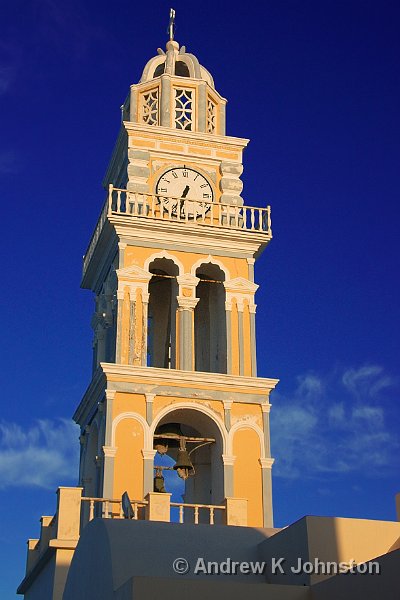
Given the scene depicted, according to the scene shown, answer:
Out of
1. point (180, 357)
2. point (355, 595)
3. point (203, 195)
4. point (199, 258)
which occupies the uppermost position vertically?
point (203, 195)

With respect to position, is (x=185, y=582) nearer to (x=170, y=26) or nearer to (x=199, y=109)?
(x=199, y=109)

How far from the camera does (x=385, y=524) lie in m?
15.4

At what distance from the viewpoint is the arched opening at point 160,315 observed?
27.6 meters

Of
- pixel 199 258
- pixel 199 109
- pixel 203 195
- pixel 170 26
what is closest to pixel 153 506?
pixel 199 258

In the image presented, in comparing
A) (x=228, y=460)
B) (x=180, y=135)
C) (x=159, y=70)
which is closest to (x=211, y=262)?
(x=180, y=135)

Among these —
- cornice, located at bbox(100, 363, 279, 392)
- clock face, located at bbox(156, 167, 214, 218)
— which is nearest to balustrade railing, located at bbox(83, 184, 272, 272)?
clock face, located at bbox(156, 167, 214, 218)

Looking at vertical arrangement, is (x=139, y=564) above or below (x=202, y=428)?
below

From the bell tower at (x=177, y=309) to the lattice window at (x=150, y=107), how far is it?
4 centimetres

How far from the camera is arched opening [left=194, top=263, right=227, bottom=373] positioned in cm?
2659

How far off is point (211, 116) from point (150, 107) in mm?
1935

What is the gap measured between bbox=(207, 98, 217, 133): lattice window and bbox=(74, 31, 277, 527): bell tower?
4 cm

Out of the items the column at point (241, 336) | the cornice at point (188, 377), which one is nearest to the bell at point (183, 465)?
the cornice at point (188, 377)

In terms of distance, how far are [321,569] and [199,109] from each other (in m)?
18.3

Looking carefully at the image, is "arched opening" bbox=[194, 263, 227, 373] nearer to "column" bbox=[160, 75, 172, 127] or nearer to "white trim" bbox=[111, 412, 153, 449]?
"white trim" bbox=[111, 412, 153, 449]
